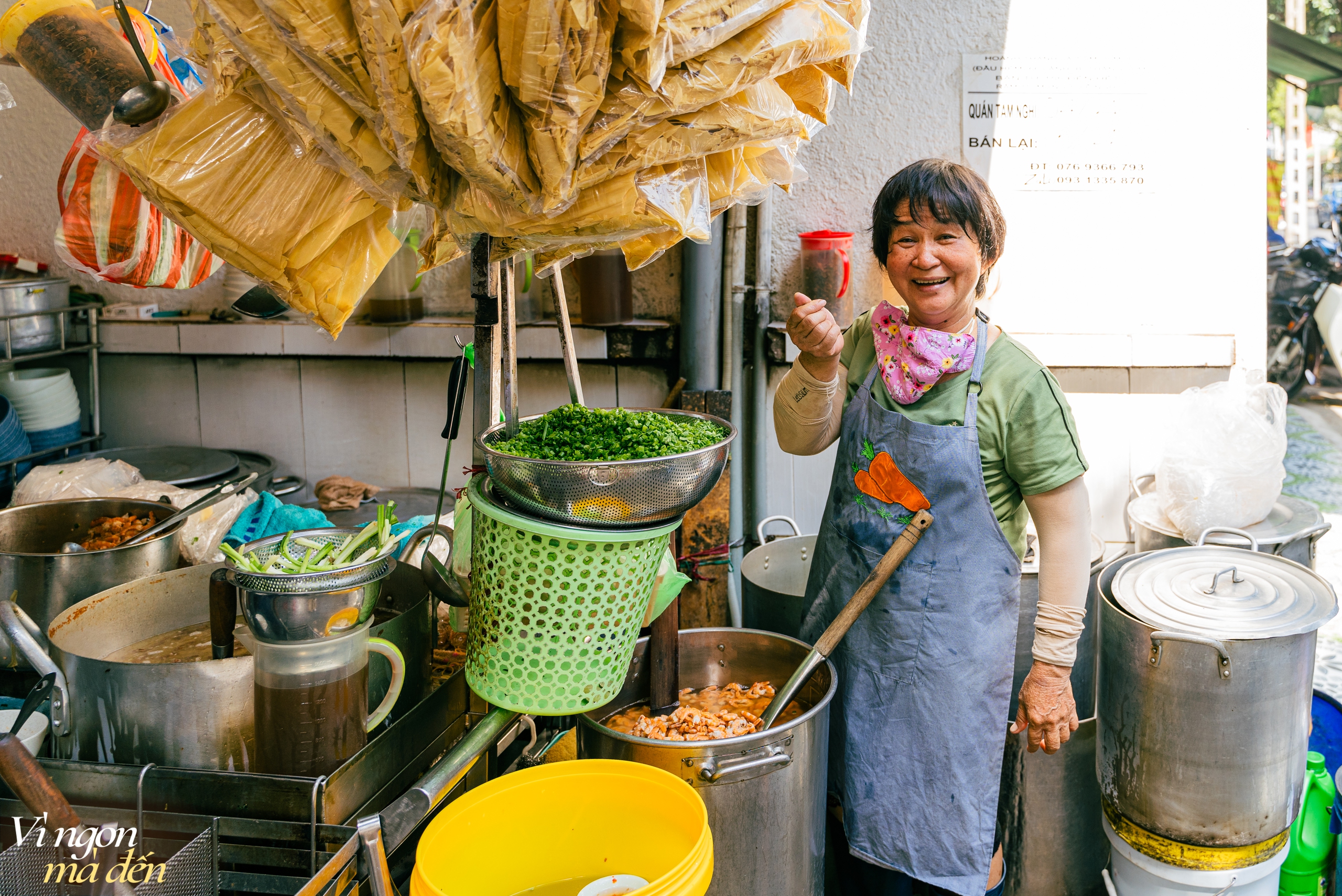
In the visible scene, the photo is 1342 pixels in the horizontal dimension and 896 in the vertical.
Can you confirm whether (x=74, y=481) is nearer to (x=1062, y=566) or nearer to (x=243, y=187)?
(x=243, y=187)

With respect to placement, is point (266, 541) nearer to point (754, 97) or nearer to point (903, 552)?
point (754, 97)

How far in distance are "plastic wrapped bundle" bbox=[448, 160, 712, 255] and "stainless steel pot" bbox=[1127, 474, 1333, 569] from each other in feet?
6.74

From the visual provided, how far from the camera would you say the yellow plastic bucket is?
1.45m

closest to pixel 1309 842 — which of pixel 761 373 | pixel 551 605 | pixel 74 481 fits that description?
pixel 761 373

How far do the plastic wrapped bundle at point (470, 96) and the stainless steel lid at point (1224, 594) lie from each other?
1.96 meters

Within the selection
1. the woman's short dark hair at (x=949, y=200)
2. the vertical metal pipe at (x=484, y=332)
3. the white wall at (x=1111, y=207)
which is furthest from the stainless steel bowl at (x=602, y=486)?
the white wall at (x=1111, y=207)

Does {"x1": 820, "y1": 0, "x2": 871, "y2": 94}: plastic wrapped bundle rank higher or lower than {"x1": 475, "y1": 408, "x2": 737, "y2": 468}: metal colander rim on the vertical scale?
higher

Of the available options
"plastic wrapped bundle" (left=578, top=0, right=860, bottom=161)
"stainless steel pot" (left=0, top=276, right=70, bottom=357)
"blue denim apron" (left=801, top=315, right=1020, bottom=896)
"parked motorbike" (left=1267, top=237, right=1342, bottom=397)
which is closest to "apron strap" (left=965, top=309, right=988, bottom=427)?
"blue denim apron" (left=801, top=315, right=1020, bottom=896)

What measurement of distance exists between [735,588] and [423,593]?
160cm

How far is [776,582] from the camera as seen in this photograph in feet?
10.2

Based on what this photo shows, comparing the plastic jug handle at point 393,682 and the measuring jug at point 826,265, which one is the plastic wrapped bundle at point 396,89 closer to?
the plastic jug handle at point 393,682

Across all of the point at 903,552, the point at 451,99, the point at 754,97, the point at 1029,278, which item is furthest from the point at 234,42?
the point at 1029,278

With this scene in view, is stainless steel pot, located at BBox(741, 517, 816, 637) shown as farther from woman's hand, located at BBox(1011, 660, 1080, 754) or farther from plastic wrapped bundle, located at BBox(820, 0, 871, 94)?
plastic wrapped bundle, located at BBox(820, 0, 871, 94)

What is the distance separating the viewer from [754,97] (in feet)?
4.51
